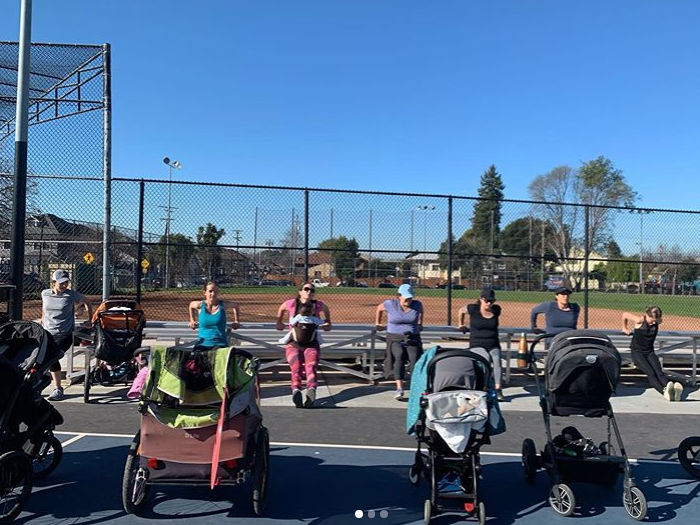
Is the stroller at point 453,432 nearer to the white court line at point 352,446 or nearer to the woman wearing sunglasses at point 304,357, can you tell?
the white court line at point 352,446

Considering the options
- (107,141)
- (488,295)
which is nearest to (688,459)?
(488,295)

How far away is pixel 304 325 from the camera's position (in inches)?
317

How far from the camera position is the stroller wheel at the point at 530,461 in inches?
203

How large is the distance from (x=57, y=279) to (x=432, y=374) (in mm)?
5585

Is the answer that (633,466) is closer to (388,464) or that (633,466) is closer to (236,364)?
(388,464)

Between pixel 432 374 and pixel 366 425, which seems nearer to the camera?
pixel 432 374

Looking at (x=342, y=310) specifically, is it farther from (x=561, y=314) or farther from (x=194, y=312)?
(x=561, y=314)

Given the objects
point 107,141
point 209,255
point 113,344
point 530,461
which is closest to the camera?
point 530,461

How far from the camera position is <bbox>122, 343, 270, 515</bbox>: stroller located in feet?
13.5

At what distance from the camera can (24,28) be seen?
747 centimetres

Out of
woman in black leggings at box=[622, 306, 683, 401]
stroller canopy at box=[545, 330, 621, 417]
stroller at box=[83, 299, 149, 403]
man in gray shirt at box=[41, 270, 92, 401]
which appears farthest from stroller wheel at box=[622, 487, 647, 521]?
man in gray shirt at box=[41, 270, 92, 401]

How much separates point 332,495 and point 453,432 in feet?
4.20

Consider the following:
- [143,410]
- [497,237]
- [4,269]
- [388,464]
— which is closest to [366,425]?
[388,464]

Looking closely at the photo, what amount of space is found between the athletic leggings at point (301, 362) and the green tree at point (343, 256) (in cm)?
363
